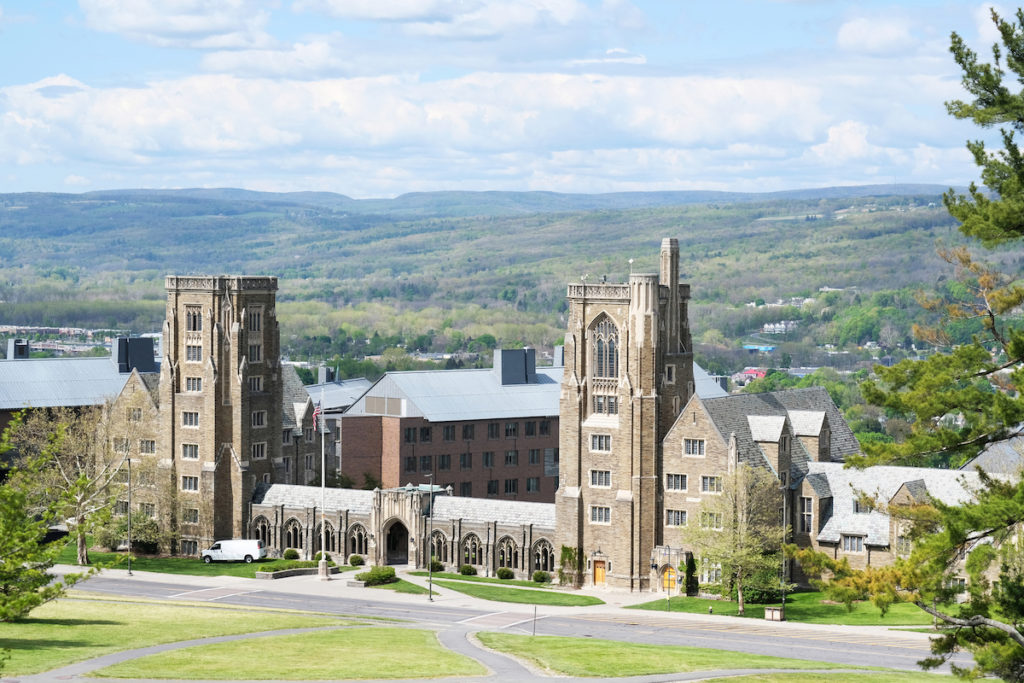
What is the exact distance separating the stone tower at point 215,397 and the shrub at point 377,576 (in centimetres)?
1857

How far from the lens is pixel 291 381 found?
151 m

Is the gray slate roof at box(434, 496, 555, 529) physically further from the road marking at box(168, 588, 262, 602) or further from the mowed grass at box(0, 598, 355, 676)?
the mowed grass at box(0, 598, 355, 676)

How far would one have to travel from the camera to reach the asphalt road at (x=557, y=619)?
9362 centimetres

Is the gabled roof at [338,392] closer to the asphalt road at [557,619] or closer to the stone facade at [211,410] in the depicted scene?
the stone facade at [211,410]

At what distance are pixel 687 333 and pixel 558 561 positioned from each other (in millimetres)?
18938

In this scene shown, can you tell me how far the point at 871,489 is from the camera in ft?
373

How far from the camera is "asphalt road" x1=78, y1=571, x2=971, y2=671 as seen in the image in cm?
9362

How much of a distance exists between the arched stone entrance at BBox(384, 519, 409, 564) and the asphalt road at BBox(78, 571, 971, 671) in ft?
30.0

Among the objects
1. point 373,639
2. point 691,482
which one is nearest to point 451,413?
point 691,482

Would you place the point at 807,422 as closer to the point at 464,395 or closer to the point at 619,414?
the point at 619,414

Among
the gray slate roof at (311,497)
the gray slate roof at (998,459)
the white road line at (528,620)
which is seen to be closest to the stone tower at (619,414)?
the white road line at (528,620)

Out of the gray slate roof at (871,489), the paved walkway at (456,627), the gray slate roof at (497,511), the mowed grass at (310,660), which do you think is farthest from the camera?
the gray slate roof at (497,511)

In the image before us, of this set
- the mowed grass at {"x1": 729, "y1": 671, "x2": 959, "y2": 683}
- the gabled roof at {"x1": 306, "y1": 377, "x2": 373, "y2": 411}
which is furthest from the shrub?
the mowed grass at {"x1": 729, "y1": 671, "x2": 959, "y2": 683}

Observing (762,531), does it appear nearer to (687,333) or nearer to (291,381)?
(687,333)
